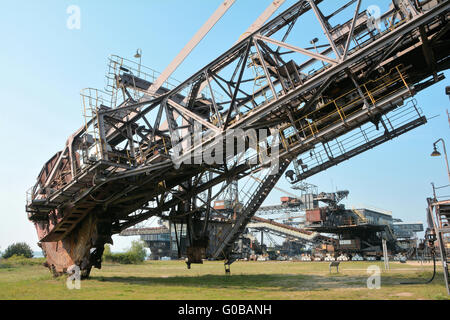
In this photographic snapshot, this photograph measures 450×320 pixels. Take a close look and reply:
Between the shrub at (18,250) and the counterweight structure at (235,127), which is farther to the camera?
the shrub at (18,250)

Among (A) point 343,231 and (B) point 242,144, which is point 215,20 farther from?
(A) point 343,231

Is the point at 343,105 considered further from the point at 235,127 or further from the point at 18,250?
the point at 18,250

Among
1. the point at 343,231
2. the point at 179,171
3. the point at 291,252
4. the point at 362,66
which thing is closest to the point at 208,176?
the point at 179,171

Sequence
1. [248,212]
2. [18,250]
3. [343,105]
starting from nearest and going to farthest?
[343,105] < [248,212] < [18,250]

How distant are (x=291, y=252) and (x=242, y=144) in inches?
1968

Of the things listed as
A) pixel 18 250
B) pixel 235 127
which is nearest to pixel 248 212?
pixel 235 127

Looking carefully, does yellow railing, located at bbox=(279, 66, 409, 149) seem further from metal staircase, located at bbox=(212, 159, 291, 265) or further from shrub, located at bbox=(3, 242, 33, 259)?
shrub, located at bbox=(3, 242, 33, 259)

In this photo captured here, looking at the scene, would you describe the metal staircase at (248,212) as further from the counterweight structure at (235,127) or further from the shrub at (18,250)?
the shrub at (18,250)

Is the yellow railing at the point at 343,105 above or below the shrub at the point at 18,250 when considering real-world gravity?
above

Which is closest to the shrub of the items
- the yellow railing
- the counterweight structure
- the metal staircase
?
the counterweight structure

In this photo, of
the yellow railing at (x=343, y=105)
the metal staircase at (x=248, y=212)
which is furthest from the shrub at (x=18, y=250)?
the yellow railing at (x=343, y=105)

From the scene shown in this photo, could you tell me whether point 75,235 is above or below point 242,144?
below

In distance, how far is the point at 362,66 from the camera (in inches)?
429

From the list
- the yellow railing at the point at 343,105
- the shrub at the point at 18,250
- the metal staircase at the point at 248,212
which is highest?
the yellow railing at the point at 343,105
